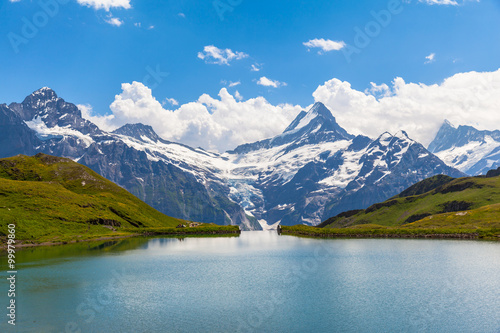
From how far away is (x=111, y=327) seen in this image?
59.3m

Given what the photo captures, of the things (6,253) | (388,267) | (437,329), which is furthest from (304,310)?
(6,253)

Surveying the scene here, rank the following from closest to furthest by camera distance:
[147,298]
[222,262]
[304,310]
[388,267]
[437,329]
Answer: [437,329]
[304,310]
[147,298]
[388,267]
[222,262]

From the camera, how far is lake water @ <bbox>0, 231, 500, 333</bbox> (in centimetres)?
6012

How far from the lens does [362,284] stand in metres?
87.1

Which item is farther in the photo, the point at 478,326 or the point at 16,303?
the point at 16,303

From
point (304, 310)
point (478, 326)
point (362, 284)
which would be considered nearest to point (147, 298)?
point (304, 310)

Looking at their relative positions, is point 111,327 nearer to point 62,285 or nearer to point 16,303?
point 16,303

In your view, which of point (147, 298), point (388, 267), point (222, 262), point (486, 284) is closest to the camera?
point (147, 298)

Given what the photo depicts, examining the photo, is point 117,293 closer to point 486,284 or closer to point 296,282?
point 296,282

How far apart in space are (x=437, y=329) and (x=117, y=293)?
5956cm

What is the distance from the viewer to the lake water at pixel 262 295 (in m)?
60.1

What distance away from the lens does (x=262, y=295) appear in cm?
7819

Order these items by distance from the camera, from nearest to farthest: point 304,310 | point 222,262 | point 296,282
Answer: point 304,310 < point 296,282 < point 222,262

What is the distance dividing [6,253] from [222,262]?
85.2 metres
